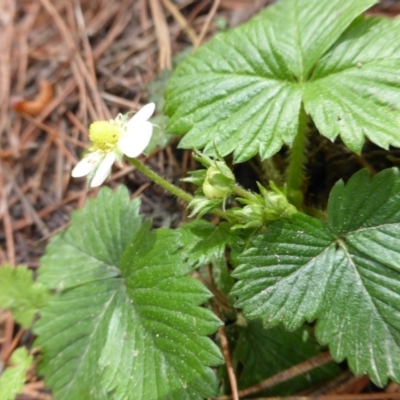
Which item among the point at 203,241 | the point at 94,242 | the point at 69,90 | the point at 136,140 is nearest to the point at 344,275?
the point at 203,241

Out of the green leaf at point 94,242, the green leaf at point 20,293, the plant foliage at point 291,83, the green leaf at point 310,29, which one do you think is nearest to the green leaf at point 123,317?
the green leaf at point 94,242


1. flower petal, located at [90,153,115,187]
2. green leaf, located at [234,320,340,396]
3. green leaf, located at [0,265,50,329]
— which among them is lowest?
green leaf, located at [234,320,340,396]

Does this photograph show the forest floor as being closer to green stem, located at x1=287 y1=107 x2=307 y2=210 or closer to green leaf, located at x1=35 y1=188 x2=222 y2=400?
green leaf, located at x1=35 y1=188 x2=222 y2=400

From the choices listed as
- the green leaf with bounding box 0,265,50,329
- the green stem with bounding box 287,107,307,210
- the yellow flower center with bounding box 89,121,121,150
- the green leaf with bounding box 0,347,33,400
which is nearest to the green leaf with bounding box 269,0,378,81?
the green stem with bounding box 287,107,307,210

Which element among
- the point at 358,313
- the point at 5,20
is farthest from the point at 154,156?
the point at 5,20

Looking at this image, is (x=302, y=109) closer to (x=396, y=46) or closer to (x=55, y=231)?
(x=396, y=46)

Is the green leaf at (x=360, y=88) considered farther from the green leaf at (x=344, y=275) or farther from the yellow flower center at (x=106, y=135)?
the yellow flower center at (x=106, y=135)

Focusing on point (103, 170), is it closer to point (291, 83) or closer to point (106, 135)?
point (106, 135)
